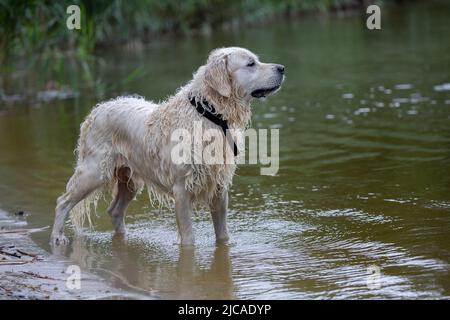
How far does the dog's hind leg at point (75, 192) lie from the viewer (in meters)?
8.48

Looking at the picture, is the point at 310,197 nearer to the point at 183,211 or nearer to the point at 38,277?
the point at 183,211

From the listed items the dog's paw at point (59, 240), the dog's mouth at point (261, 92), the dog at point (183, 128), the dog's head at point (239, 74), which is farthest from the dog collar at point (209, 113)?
the dog's paw at point (59, 240)

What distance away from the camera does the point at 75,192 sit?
8594mm

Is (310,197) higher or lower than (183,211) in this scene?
lower

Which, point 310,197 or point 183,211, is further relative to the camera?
point 310,197

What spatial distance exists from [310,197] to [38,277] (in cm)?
354

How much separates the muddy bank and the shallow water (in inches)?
7.7

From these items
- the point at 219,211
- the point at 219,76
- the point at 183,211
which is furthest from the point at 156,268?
the point at 219,76

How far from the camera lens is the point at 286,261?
23.9 feet

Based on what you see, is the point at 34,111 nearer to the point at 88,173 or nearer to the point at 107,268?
the point at 88,173

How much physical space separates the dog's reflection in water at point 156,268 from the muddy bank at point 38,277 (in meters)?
0.18

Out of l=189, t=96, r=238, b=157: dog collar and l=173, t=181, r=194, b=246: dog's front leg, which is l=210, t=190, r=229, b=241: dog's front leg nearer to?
l=173, t=181, r=194, b=246: dog's front leg

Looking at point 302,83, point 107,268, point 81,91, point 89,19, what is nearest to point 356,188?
point 107,268

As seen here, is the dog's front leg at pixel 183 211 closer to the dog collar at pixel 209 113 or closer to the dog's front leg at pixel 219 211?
the dog's front leg at pixel 219 211
